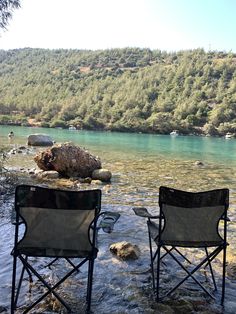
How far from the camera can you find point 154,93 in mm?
132500

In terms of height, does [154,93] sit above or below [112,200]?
above

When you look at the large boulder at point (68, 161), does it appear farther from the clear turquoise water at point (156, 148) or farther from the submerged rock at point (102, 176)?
the clear turquoise water at point (156, 148)

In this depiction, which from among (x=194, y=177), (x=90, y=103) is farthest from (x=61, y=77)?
(x=194, y=177)

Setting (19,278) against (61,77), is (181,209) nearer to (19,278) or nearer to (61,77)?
(19,278)

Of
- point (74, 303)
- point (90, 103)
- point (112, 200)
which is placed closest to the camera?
A: point (74, 303)

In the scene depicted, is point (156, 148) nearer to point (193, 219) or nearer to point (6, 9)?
point (6, 9)

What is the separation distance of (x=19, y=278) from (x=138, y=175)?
40.1ft

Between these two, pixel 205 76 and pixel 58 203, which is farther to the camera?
pixel 205 76

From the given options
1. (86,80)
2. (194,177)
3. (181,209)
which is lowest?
(194,177)

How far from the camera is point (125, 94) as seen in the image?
130 m

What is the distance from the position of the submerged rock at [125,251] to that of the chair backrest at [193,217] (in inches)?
65.5

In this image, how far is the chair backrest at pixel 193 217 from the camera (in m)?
4.33

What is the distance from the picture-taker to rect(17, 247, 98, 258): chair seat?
153 inches

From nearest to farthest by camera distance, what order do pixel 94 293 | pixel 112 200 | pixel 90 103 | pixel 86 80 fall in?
pixel 94 293 < pixel 112 200 < pixel 90 103 < pixel 86 80
